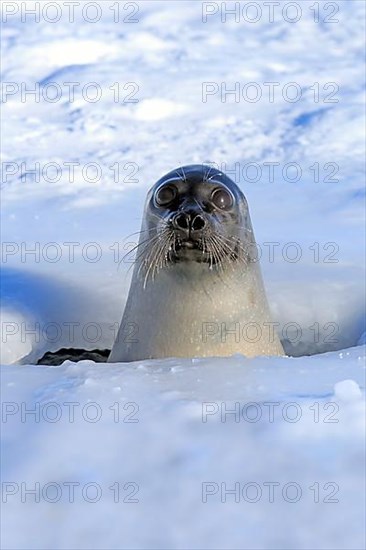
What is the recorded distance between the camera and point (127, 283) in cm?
437

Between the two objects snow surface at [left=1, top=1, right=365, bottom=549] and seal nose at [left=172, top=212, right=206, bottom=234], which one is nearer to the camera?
snow surface at [left=1, top=1, right=365, bottom=549]

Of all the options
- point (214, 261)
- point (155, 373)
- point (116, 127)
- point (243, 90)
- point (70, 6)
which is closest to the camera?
point (155, 373)

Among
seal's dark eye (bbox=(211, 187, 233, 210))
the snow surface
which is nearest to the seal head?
seal's dark eye (bbox=(211, 187, 233, 210))

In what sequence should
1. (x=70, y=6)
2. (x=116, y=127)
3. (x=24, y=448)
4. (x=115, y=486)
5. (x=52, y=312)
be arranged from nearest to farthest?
1. (x=115, y=486)
2. (x=24, y=448)
3. (x=52, y=312)
4. (x=116, y=127)
5. (x=70, y=6)

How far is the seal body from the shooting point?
3.30m

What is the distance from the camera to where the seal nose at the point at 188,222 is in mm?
3121

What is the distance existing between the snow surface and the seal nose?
1.89 ft

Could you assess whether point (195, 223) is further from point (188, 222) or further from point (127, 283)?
point (127, 283)

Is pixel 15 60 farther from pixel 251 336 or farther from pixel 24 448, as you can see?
pixel 24 448

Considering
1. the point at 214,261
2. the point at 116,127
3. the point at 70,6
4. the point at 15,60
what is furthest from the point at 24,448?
the point at 70,6

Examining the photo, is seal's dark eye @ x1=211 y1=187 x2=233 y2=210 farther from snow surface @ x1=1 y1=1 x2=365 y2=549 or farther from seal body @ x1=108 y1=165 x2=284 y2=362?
snow surface @ x1=1 y1=1 x2=365 y2=549

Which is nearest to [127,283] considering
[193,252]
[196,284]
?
[196,284]

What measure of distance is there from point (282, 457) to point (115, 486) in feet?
0.92

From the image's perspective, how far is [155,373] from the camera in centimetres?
A: 212
